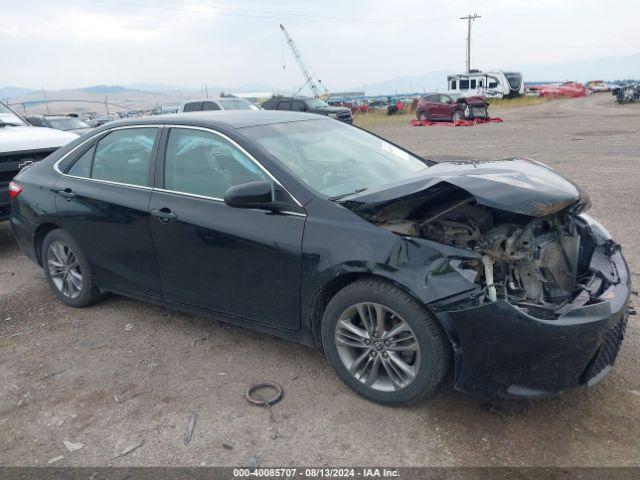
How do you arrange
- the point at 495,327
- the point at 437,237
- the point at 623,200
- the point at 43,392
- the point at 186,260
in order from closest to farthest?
the point at 495,327 < the point at 437,237 < the point at 43,392 < the point at 186,260 < the point at 623,200

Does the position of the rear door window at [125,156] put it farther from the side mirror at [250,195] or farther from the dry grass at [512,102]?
the dry grass at [512,102]

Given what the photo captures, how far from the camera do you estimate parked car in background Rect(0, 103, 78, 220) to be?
6.23 meters

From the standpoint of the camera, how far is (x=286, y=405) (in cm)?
321

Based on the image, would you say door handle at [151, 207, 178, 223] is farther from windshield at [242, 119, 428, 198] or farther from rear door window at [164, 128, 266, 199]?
windshield at [242, 119, 428, 198]

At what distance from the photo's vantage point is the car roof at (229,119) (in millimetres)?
3848

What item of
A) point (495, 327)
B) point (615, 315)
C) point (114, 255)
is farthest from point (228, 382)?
point (615, 315)

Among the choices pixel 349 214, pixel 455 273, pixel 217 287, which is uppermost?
pixel 349 214

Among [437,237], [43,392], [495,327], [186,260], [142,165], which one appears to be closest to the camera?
[495,327]

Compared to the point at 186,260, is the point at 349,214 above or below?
above

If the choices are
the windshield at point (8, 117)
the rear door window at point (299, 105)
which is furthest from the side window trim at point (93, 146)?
the rear door window at point (299, 105)

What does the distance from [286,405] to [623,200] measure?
6.49 metres

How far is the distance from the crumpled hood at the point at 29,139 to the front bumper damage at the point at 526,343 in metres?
5.73

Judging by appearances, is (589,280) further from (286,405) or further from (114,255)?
(114,255)

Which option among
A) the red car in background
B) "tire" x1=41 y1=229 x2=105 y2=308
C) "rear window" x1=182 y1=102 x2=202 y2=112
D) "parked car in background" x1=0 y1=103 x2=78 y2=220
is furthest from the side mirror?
the red car in background
